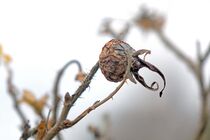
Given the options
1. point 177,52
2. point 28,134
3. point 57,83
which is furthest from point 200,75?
point 28,134

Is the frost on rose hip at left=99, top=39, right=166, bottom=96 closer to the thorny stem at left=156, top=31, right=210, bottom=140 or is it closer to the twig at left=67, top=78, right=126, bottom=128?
the twig at left=67, top=78, right=126, bottom=128

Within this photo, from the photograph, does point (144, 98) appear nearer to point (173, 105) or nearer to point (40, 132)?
point (173, 105)

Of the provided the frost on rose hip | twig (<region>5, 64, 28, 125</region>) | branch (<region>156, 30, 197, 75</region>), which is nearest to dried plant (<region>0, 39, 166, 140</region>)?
the frost on rose hip

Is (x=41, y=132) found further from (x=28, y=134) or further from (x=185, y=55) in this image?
(x=185, y=55)

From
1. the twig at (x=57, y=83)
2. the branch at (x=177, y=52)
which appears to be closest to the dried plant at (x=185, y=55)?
the branch at (x=177, y=52)

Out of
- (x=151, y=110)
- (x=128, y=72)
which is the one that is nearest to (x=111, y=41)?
(x=128, y=72)
